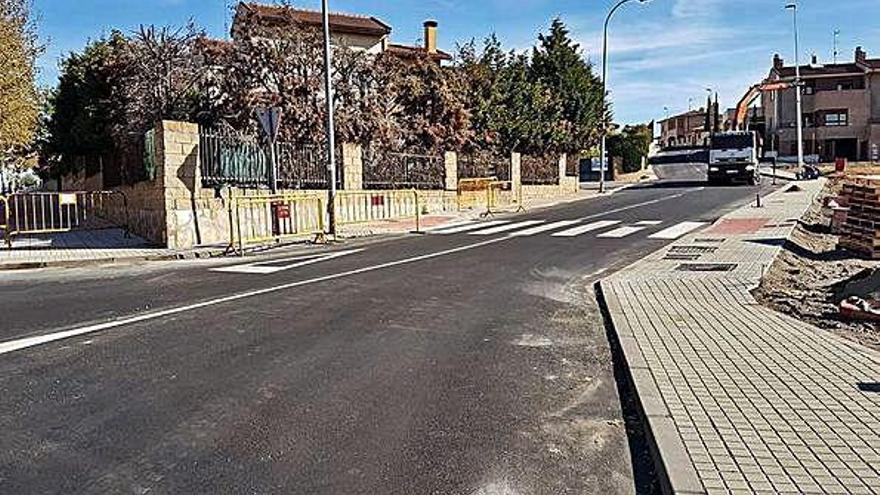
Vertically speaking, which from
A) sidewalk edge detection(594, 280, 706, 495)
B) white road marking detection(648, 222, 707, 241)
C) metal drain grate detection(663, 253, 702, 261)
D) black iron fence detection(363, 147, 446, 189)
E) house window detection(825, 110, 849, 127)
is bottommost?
sidewalk edge detection(594, 280, 706, 495)

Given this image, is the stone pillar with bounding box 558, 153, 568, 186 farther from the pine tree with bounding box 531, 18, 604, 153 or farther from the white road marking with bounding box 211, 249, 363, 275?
the white road marking with bounding box 211, 249, 363, 275

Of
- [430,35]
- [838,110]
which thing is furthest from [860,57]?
[430,35]

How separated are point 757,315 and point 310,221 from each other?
14716mm

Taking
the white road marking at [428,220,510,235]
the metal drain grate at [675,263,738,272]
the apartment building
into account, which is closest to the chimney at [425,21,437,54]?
the white road marking at [428,220,510,235]

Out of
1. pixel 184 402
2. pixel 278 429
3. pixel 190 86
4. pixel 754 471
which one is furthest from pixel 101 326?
pixel 190 86

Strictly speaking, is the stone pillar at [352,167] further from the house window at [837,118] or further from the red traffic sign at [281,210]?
the house window at [837,118]

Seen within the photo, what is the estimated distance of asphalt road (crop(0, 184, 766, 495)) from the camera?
4.50 metres

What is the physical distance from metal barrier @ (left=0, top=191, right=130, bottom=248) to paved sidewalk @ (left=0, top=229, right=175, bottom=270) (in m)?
0.76

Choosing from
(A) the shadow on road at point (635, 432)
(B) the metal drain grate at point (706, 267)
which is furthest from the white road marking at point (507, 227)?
(A) the shadow on road at point (635, 432)

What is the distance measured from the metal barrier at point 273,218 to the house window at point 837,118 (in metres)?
65.7

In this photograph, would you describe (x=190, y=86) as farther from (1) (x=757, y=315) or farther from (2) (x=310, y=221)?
(1) (x=757, y=315)

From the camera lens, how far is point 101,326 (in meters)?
8.55

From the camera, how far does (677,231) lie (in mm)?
19859

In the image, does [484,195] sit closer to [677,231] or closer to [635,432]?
[677,231]
